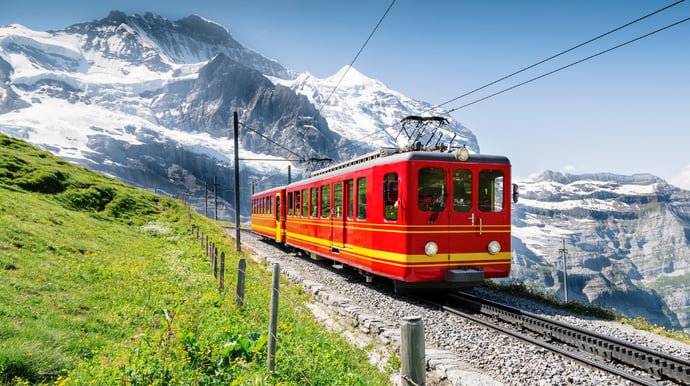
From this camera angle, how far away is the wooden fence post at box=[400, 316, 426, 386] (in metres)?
2.85

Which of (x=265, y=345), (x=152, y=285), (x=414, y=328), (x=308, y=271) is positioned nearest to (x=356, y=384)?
(x=265, y=345)

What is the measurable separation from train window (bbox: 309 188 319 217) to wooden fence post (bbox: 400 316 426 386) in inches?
471

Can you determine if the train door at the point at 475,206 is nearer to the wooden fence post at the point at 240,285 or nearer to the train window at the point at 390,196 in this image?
the train window at the point at 390,196

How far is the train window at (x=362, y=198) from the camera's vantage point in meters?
10.9

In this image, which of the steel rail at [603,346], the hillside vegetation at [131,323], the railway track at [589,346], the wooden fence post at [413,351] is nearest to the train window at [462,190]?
the railway track at [589,346]

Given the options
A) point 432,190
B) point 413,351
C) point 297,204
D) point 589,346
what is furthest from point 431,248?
point 297,204

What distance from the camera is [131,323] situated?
7.01m

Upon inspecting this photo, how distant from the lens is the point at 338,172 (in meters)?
12.8

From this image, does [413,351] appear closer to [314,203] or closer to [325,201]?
[325,201]

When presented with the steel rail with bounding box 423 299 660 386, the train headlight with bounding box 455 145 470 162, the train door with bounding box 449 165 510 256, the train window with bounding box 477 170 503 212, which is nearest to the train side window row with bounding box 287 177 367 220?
the train door with bounding box 449 165 510 256

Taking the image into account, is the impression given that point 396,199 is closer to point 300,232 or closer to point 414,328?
point 414,328

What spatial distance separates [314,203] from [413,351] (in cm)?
1237

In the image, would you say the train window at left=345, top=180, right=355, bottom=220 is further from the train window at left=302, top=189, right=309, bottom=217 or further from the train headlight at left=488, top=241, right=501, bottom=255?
the train window at left=302, top=189, right=309, bottom=217

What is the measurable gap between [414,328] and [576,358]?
4.13 metres
